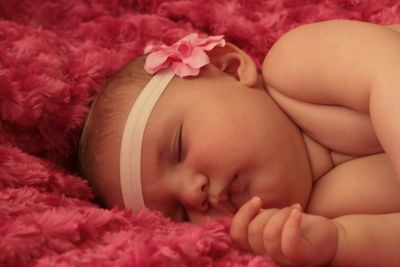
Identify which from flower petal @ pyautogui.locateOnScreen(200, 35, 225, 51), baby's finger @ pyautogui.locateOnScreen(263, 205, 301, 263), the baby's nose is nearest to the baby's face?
the baby's nose

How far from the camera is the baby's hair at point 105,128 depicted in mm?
1270

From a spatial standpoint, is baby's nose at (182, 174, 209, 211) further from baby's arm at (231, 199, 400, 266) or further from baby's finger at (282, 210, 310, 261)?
baby's finger at (282, 210, 310, 261)

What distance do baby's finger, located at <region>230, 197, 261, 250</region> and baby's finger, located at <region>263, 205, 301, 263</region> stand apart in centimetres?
6

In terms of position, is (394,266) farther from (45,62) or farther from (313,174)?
(45,62)

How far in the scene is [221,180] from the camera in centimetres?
117

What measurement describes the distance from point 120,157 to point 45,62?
30cm

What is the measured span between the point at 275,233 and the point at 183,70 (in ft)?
1.57

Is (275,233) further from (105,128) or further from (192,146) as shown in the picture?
(105,128)

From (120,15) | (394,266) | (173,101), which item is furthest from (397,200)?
(120,15)

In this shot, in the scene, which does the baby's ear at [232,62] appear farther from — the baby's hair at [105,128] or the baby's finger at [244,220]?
the baby's finger at [244,220]

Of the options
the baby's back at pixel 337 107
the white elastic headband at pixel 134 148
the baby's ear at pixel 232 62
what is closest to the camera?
the baby's back at pixel 337 107

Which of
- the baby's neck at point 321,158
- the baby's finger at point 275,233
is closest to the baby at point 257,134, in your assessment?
the baby's neck at point 321,158

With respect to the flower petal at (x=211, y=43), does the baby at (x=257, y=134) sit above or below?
below

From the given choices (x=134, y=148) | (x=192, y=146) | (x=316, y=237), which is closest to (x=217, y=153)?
(x=192, y=146)
